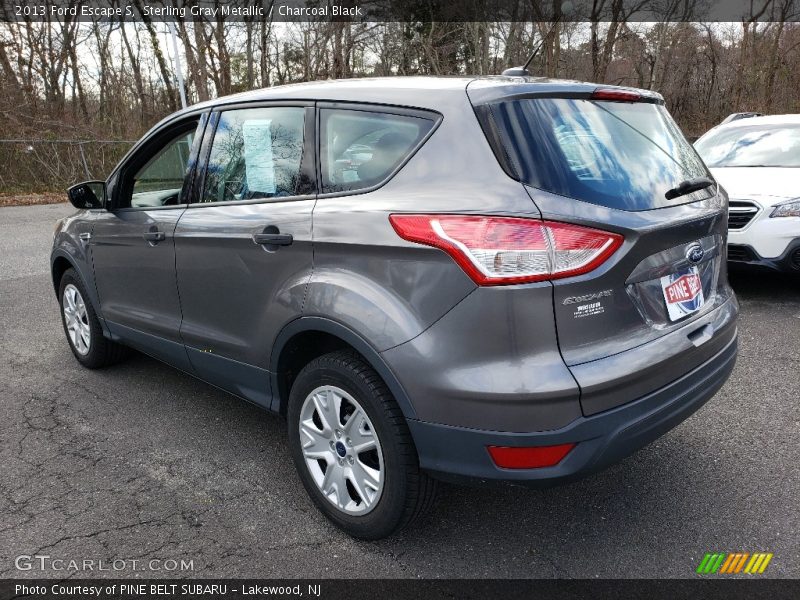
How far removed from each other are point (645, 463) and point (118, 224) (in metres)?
3.18

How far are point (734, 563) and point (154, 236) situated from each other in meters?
3.04

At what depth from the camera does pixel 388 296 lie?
2102mm

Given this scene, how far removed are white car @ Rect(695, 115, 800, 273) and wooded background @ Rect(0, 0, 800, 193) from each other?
19937 mm

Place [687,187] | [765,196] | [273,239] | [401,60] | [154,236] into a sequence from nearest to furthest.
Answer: [687,187]
[273,239]
[154,236]
[765,196]
[401,60]

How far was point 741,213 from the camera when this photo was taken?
5504 mm

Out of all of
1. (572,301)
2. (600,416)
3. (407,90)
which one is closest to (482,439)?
(600,416)

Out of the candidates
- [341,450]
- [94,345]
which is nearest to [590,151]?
[341,450]

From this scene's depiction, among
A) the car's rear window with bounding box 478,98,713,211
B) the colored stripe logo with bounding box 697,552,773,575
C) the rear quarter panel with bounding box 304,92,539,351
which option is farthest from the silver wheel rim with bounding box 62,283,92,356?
the colored stripe logo with bounding box 697,552,773,575

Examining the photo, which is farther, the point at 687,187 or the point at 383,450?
the point at 687,187

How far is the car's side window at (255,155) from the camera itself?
8.65 feet

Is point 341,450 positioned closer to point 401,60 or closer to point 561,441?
point 561,441

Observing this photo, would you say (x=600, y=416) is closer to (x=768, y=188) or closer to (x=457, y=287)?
(x=457, y=287)

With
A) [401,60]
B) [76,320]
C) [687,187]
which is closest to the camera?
[687,187]

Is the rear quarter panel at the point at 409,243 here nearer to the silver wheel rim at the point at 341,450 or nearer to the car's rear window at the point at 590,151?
the car's rear window at the point at 590,151
